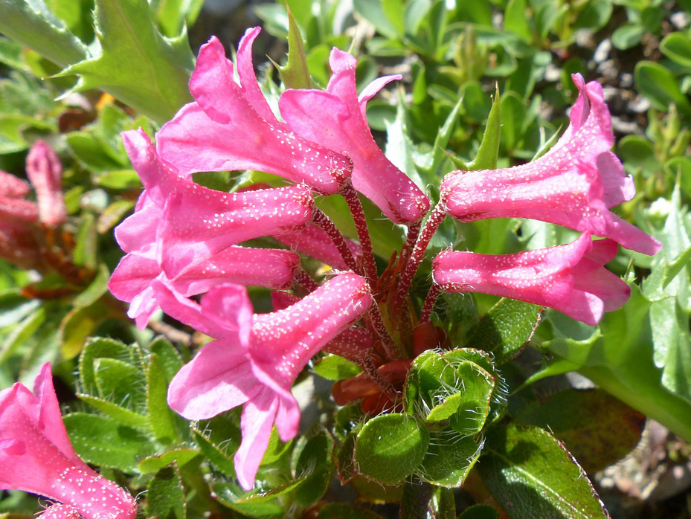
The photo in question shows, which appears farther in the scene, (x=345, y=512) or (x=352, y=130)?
(x=345, y=512)

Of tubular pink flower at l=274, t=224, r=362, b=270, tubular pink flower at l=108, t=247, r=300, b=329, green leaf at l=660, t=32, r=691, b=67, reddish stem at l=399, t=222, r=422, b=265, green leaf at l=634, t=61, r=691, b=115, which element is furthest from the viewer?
green leaf at l=634, t=61, r=691, b=115

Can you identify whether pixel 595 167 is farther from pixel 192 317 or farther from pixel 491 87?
pixel 491 87

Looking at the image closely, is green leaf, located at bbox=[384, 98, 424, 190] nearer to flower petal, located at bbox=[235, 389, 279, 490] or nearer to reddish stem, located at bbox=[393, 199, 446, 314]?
reddish stem, located at bbox=[393, 199, 446, 314]

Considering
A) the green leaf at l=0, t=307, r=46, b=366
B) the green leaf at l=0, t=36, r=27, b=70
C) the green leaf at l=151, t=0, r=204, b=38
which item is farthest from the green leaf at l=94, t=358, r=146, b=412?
the green leaf at l=0, t=36, r=27, b=70

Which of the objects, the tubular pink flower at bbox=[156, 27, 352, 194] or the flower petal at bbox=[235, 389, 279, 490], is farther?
the tubular pink flower at bbox=[156, 27, 352, 194]

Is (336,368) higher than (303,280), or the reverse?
(303,280)

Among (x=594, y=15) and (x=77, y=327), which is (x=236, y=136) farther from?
(x=594, y=15)

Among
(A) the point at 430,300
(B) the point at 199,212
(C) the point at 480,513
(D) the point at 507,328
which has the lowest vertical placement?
(C) the point at 480,513

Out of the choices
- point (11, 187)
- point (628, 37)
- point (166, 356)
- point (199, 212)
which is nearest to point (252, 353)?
point (199, 212)
